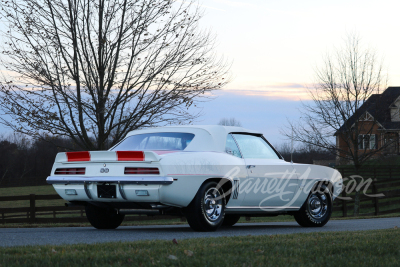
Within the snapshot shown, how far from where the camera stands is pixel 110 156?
751 cm

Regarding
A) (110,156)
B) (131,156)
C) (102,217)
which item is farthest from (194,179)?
(102,217)

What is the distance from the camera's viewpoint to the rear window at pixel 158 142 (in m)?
8.34

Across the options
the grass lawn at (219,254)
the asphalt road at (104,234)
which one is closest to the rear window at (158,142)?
the asphalt road at (104,234)

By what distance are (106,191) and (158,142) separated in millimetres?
1329

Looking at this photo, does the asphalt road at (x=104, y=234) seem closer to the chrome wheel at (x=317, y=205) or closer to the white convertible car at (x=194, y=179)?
the white convertible car at (x=194, y=179)

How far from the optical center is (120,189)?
24.2 feet

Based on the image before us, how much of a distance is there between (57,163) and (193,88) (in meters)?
6.97

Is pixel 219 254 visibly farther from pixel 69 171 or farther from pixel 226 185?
pixel 69 171

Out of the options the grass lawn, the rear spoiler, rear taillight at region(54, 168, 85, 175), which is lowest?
the grass lawn

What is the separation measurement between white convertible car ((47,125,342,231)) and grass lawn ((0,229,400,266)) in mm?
1661

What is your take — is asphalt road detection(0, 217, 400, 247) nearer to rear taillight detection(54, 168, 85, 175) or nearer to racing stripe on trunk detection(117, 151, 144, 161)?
rear taillight detection(54, 168, 85, 175)

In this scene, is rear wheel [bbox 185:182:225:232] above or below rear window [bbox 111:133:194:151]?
below

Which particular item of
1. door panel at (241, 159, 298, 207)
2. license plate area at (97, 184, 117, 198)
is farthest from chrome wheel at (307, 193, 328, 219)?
license plate area at (97, 184, 117, 198)

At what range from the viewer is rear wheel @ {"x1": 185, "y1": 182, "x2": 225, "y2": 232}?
25.3 feet
